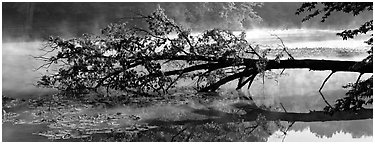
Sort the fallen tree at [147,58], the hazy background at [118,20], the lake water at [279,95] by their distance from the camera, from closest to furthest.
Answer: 1. the lake water at [279,95]
2. the hazy background at [118,20]
3. the fallen tree at [147,58]

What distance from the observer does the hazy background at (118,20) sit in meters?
4.66

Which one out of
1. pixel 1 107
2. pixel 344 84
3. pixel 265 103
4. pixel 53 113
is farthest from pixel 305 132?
pixel 1 107

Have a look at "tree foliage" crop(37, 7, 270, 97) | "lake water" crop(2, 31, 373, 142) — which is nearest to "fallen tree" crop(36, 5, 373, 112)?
"tree foliage" crop(37, 7, 270, 97)

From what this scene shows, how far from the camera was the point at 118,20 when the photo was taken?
485 centimetres

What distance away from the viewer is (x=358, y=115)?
4316 mm

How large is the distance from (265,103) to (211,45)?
2.09 feet

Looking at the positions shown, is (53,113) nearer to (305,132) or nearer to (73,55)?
(73,55)

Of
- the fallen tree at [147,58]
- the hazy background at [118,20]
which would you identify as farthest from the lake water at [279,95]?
the fallen tree at [147,58]

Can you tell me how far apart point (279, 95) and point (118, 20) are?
4.66 feet

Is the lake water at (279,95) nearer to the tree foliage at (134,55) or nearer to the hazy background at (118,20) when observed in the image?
the hazy background at (118,20)

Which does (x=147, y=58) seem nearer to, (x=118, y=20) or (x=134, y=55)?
(x=134, y=55)

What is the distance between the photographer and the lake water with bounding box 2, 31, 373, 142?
4.00 metres

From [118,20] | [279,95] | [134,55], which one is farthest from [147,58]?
[279,95]

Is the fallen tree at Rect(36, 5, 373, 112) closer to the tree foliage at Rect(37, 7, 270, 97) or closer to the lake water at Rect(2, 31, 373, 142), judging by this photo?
the tree foliage at Rect(37, 7, 270, 97)
